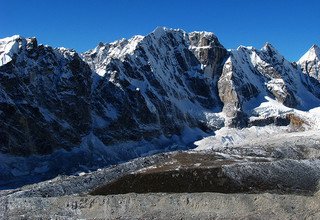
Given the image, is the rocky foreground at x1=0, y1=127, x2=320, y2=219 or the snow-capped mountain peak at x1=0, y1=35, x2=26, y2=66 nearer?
the rocky foreground at x1=0, y1=127, x2=320, y2=219

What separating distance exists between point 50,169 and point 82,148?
71.5 ft

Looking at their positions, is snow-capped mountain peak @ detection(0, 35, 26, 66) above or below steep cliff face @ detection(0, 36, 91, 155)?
above

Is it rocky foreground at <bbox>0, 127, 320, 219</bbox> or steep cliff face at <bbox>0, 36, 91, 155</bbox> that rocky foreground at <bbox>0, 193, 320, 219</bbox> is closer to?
rocky foreground at <bbox>0, 127, 320, 219</bbox>

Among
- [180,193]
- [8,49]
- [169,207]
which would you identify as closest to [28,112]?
[8,49]

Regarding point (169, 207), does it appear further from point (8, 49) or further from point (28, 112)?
point (8, 49)

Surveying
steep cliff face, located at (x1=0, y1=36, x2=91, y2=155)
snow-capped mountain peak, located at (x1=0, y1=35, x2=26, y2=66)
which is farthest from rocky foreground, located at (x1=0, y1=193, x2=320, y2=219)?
snow-capped mountain peak, located at (x1=0, y1=35, x2=26, y2=66)

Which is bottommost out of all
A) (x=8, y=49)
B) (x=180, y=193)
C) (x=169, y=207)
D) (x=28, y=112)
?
(x=169, y=207)

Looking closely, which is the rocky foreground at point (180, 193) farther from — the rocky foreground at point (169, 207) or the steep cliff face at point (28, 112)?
the steep cliff face at point (28, 112)

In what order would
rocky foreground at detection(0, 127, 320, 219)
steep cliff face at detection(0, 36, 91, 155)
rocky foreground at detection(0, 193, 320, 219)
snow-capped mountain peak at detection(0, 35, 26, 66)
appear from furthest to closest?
1. snow-capped mountain peak at detection(0, 35, 26, 66)
2. steep cliff face at detection(0, 36, 91, 155)
3. rocky foreground at detection(0, 127, 320, 219)
4. rocky foreground at detection(0, 193, 320, 219)

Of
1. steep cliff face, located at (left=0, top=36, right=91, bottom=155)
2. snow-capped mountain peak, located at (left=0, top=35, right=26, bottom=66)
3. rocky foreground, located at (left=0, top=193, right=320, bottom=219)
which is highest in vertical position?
snow-capped mountain peak, located at (left=0, top=35, right=26, bottom=66)

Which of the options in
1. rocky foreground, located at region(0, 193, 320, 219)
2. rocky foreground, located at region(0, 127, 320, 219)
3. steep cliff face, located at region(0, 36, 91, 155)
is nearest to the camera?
rocky foreground, located at region(0, 193, 320, 219)

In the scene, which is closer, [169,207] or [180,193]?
[169,207]

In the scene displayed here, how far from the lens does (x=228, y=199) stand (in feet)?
203

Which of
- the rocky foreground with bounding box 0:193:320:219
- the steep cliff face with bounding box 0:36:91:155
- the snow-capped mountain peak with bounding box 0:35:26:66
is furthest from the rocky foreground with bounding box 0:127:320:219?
the snow-capped mountain peak with bounding box 0:35:26:66
